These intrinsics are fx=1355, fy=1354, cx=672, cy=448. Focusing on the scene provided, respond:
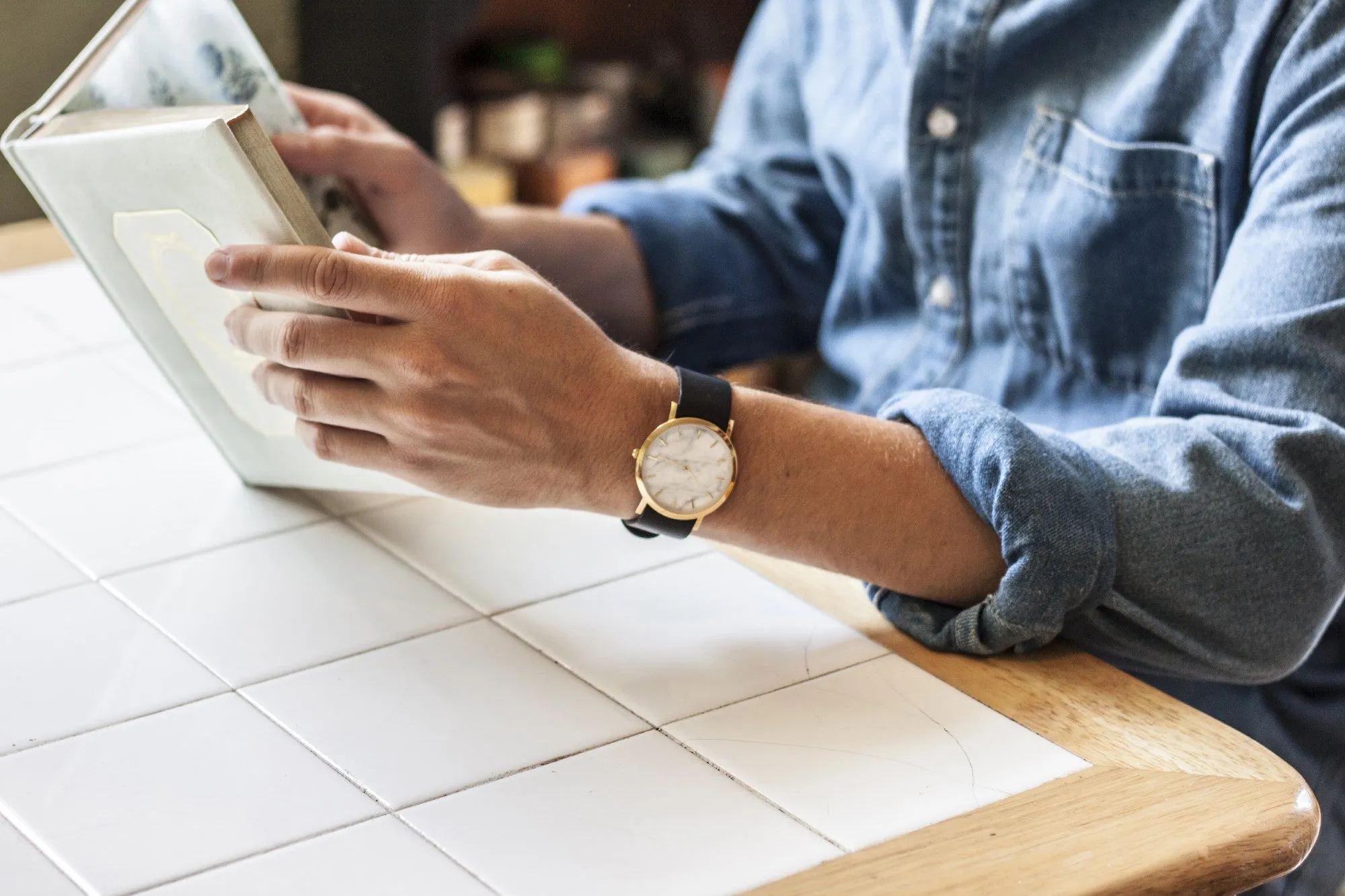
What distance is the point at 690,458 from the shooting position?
682 millimetres

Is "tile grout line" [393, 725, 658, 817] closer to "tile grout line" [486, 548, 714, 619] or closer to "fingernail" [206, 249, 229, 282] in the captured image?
"tile grout line" [486, 548, 714, 619]

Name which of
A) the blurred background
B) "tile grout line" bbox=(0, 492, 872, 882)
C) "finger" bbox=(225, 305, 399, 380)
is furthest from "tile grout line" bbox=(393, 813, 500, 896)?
the blurred background

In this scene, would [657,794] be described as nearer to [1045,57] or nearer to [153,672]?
[153,672]

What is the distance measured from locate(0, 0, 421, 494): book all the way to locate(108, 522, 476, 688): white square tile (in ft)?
0.22

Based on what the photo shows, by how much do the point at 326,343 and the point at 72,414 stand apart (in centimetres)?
37

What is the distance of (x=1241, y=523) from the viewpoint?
2.23 ft

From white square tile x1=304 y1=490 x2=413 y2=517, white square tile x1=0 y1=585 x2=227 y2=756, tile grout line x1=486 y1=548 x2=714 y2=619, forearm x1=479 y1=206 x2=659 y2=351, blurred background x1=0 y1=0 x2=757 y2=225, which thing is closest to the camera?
white square tile x1=0 y1=585 x2=227 y2=756

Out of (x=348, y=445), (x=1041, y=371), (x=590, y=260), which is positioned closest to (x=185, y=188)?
(x=348, y=445)

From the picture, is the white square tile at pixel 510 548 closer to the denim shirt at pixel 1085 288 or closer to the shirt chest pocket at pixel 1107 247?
the denim shirt at pixel 1085 288

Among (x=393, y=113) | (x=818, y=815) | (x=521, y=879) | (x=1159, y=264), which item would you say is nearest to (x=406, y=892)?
(x=521, y=879)

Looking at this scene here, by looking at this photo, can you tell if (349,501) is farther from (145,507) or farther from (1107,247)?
(1107,247)

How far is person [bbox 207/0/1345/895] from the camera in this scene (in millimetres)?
660

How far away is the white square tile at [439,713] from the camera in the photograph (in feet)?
1.92

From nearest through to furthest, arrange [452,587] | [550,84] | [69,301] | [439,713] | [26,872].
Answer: [26,872]
[439,713]
[452,587]
[69,301]
[550,84]
